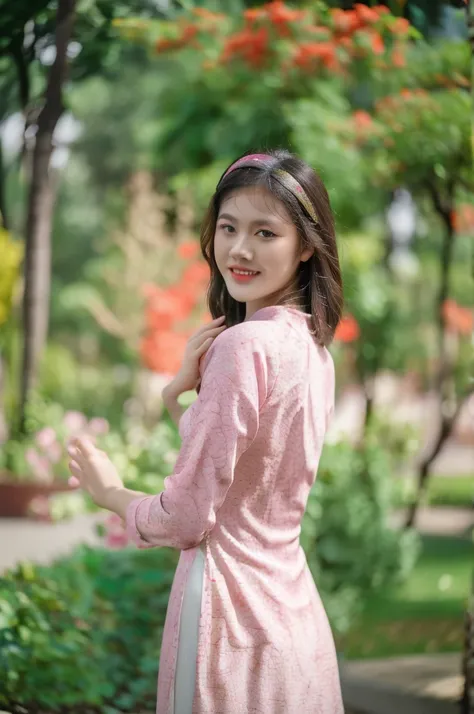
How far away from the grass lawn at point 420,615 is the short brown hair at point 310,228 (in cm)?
294

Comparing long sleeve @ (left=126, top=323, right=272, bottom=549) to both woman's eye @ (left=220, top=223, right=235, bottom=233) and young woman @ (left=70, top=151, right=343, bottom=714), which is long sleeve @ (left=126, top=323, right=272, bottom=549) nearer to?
young woman @ (left=70, top=151, right=343, bottom=714)

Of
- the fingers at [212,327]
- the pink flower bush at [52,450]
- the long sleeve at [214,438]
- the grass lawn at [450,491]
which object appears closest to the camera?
the long sleeve at [214,438]

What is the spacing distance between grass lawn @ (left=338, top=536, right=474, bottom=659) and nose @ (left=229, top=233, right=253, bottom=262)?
10.1ft

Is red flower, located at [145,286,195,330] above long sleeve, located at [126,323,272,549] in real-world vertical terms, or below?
above

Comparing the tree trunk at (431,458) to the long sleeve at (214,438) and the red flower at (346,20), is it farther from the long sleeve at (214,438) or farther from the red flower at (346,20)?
the long sleeve at (214,438)

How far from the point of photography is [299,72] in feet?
14.3

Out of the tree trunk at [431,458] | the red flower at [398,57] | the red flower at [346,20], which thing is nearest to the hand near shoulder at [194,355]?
the red flower at [346,20]

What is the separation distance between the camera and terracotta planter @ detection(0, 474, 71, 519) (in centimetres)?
477

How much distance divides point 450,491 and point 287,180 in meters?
9.16

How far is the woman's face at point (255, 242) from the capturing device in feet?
5.01

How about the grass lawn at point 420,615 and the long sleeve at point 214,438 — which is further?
the grass lawn at point 420,615

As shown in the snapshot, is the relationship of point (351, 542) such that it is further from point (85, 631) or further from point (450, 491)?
point (450, 491)

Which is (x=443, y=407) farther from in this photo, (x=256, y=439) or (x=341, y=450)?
(x=256, y=439)

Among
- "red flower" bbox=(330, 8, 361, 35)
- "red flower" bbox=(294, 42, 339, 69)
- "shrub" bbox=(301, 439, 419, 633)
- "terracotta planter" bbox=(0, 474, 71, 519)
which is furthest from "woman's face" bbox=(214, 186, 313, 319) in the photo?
Answer: "terracotta planter" bbox=(0, 474, 71, 519)
